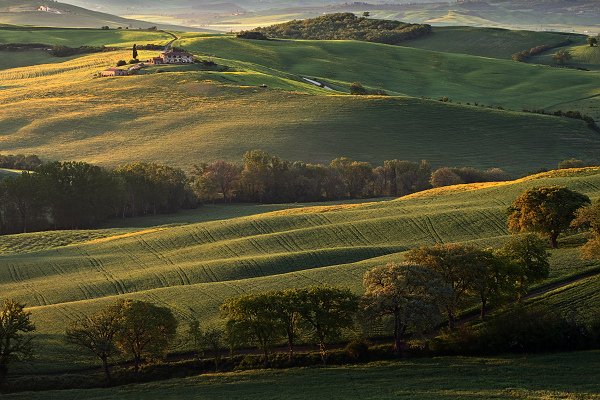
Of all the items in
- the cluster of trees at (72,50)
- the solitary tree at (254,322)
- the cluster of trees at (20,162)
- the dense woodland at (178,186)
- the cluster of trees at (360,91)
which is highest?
the cluster of trees at (72,50)

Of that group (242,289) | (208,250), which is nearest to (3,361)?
Answer: (242,289)

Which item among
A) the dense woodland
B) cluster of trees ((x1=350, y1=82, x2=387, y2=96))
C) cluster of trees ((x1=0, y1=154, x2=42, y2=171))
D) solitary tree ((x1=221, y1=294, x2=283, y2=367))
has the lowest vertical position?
cluster of trees ((x1=0, y1=154, x2=42, y2=171))

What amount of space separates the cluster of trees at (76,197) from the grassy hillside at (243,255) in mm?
9851

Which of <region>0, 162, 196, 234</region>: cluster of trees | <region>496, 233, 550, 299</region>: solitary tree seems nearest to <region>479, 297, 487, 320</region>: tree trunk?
<region>496, 233, 550, 299</region>: solitary tree

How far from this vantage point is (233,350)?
168 feet

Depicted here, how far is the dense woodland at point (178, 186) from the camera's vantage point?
93.6 metres

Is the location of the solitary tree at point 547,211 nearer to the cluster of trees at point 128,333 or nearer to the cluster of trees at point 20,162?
the cluster of trees at point 128,333

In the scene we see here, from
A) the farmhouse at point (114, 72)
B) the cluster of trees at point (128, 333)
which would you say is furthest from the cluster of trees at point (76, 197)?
the farmhouse at point (114, 72)

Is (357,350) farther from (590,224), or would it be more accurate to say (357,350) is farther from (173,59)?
(173,59)

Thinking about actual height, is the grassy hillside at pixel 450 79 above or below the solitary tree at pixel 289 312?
above

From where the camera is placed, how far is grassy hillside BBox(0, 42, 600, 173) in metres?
127

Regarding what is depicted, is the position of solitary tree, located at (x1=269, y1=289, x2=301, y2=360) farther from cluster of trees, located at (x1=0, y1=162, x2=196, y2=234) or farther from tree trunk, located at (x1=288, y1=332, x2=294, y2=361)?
cluster of trees, located at (x1=0, y1=162, x2=196, y2=234)

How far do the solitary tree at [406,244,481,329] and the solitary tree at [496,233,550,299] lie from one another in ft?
7.35

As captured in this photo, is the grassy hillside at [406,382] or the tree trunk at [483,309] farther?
the tree trunk at [483,309]
